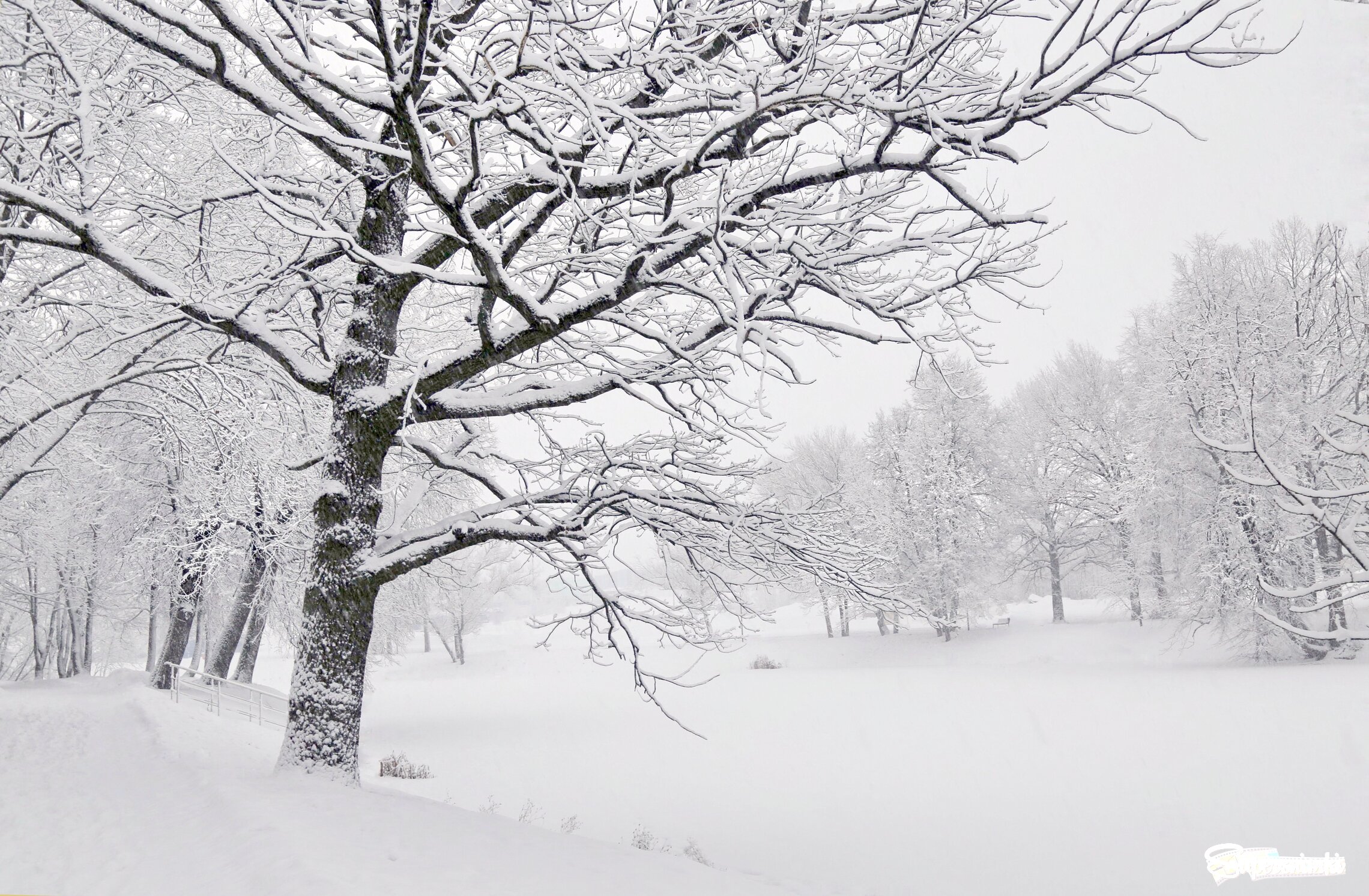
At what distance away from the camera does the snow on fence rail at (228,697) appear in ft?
52.8

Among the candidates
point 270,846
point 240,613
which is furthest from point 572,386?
point 240,613

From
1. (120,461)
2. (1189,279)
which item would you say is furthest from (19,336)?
(1189,279)

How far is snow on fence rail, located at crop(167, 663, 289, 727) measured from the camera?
16094 millimetres

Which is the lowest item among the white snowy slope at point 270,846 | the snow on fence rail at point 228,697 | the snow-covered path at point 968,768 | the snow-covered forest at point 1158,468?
the snow-covered path at point 968,768

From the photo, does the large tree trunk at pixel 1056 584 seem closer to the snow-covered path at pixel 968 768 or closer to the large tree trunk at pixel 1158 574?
the large tree trunk at pixel 1158 574

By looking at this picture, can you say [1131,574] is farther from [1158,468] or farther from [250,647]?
[250,647]

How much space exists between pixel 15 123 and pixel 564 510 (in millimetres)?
7116

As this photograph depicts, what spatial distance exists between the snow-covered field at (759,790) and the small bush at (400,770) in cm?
19

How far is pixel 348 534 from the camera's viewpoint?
22.0 ft

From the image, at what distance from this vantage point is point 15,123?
320 inches

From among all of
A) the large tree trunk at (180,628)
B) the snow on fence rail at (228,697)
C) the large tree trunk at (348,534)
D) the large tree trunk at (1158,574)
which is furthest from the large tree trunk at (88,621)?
the large tree trunk at (1158,574)

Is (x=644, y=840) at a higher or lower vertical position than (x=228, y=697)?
lower

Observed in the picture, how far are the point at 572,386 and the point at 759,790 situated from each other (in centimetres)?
920

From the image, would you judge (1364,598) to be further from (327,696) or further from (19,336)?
(19,336)
